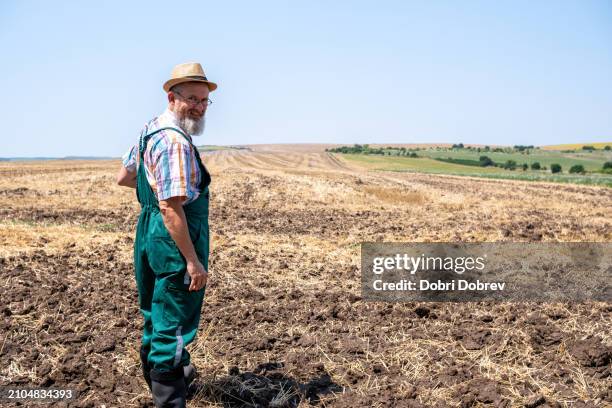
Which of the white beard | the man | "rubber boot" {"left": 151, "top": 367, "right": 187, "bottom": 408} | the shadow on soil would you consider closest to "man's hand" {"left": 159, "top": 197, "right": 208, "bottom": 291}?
the man

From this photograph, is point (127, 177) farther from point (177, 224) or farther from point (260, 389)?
point (260, 389)

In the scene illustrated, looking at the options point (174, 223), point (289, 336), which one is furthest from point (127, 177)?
point (289, 336)

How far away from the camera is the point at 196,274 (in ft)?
10.1

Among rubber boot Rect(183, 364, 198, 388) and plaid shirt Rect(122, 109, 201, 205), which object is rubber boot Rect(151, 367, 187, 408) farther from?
plaid shirt Rect(122, 109, 201, 205)

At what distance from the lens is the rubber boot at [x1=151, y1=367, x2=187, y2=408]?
10.5ft

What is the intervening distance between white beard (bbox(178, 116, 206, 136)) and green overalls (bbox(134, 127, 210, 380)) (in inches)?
3.5

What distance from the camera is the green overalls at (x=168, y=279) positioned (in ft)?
10.2

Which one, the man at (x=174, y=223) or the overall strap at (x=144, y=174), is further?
the overall strap at (x=144, y=174)

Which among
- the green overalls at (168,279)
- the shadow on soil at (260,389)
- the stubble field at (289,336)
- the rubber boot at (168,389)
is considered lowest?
the shadow on soil at (260,389)

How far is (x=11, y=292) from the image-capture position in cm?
588


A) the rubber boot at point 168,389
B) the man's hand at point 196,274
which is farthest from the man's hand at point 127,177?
the rubber boot at point 168,389

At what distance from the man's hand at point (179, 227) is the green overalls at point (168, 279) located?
0.08 m

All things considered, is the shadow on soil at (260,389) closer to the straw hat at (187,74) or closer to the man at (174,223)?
the man at (174,223)

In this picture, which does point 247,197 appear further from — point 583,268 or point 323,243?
point 583,268
